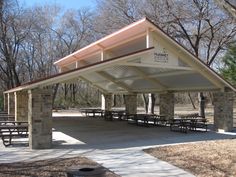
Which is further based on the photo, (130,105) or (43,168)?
(130,105)

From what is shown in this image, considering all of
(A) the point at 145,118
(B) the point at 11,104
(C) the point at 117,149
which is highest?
(B) the point at 11,104

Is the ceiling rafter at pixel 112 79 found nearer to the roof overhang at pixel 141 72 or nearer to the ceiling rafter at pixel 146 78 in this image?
the roof overhang at pixel 141 72

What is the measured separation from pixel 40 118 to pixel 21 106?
8.64 metres

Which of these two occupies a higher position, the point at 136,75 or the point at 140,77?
the point at 136,75

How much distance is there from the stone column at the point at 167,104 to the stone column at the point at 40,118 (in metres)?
11.3

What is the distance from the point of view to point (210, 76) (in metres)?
18.3

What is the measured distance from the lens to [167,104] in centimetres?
2388

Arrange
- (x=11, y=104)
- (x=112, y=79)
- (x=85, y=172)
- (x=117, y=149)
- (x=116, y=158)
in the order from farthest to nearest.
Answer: (x=11, y=104) < (x=112, y=79) < (x=117, y=149) < (x=116, y=158) < (x=85, y=172)

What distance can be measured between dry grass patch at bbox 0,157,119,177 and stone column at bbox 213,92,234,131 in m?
9.45

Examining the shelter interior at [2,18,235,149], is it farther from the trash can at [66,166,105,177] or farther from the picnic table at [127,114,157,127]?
the trash can at [66,166,105,177]

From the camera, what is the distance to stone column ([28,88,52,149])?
44.0 ft

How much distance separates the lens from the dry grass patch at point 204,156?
9522 millimetres

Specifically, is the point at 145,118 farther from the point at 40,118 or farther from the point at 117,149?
the point at 40,118

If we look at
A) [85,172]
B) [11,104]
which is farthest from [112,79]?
[85,172]
